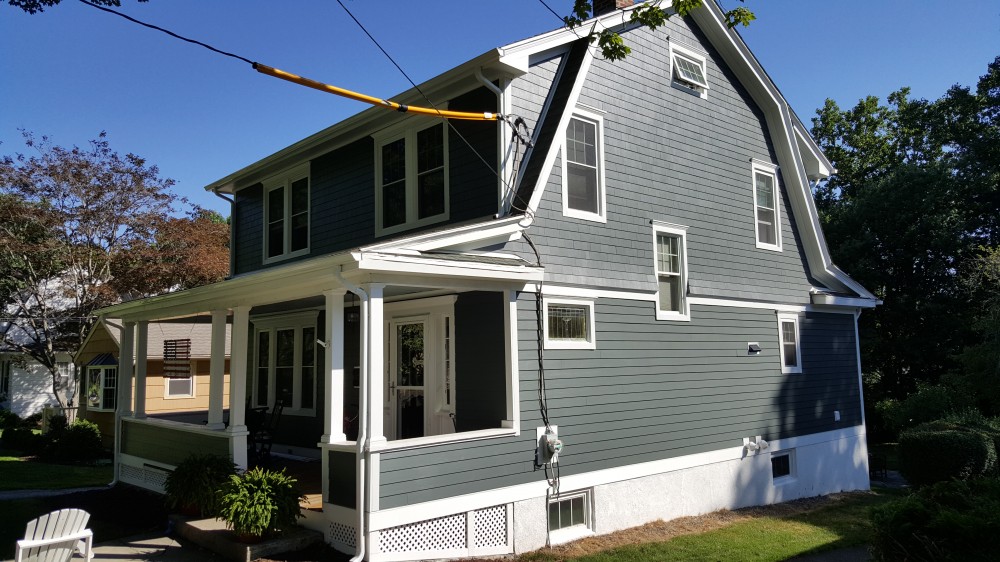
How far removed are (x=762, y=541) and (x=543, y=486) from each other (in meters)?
3.28

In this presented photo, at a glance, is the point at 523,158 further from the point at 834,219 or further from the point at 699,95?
A: the point at 834,219

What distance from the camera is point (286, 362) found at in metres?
13.9

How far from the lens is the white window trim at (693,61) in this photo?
39.8 ft

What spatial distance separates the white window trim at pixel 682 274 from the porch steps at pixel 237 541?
6185mm

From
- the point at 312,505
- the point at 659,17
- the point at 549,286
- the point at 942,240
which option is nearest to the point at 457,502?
the point at 312,505

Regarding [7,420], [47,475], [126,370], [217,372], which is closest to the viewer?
[217,372]

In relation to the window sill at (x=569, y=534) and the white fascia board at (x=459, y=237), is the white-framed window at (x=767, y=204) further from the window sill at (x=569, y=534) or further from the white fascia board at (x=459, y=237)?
the window sill at (x=569, y=534)

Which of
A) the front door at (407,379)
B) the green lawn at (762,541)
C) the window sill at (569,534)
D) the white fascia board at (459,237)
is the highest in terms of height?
the white fascia board at (459,237)

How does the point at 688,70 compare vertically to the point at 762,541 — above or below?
above

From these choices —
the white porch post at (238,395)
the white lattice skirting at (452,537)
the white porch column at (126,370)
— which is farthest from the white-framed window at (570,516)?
the white porch column at (126,370)

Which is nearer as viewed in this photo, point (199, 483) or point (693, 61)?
point (199, 483)

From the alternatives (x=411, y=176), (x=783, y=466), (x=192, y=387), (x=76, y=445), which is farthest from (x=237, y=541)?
(x=192, y=387)

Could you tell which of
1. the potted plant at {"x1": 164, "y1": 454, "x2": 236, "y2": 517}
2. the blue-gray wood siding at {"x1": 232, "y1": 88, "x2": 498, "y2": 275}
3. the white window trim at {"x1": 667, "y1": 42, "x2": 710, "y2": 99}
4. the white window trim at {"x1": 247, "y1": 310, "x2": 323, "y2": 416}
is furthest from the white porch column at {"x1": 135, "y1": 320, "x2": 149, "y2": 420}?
the white window trim at {"x1": 667, "y1": 42, "x2": 710, "y2": 99}

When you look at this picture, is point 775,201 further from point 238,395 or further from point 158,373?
point 158,373
